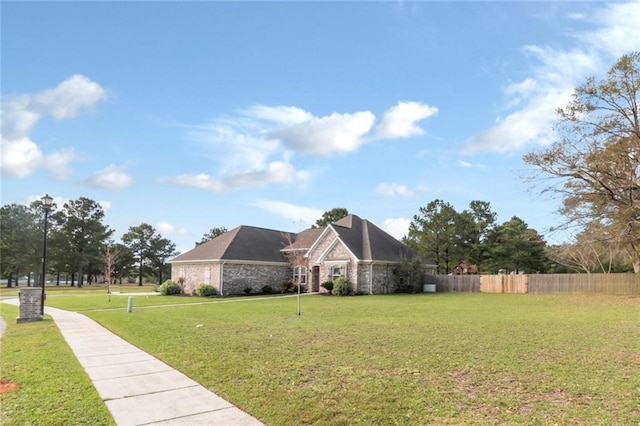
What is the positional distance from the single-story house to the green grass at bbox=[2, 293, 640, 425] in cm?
1835

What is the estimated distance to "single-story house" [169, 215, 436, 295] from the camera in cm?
3269

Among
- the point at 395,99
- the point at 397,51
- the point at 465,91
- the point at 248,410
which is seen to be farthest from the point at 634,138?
the point at 248,410

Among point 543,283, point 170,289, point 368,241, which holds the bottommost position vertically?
point 170,289

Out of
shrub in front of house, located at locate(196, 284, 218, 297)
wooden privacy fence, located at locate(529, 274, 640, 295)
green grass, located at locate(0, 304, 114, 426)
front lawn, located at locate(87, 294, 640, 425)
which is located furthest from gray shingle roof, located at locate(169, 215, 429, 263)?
green grass, located at locate(0, 304, 114, 426)

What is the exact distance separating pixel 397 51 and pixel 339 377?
1322cm

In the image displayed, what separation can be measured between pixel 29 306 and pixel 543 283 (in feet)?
106

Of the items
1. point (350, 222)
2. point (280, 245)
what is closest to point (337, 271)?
point (350, 222)

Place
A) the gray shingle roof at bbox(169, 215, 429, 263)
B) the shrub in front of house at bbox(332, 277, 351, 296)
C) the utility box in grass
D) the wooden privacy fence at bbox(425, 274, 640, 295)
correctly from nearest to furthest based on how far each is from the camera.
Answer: the wooden privacy fence at bbox(425, 274, 640, 295)
the shrub in front of house at bbox(332, 277, 351, 296)
the gray shingle roof at bbox(169, 215, 429, 263)
the utility box in grass

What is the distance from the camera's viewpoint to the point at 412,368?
784 centimetres

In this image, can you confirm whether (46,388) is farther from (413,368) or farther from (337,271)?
(337,271)

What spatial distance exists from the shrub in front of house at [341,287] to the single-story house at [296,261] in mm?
988

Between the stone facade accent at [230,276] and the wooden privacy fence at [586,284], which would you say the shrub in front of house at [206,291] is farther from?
the wooden privacy fence at [586,284]

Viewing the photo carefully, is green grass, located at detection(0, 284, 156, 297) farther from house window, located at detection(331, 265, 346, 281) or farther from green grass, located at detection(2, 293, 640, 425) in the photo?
green grass, located at detection(2, 293, 640, 425)

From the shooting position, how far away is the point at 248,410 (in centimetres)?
574
